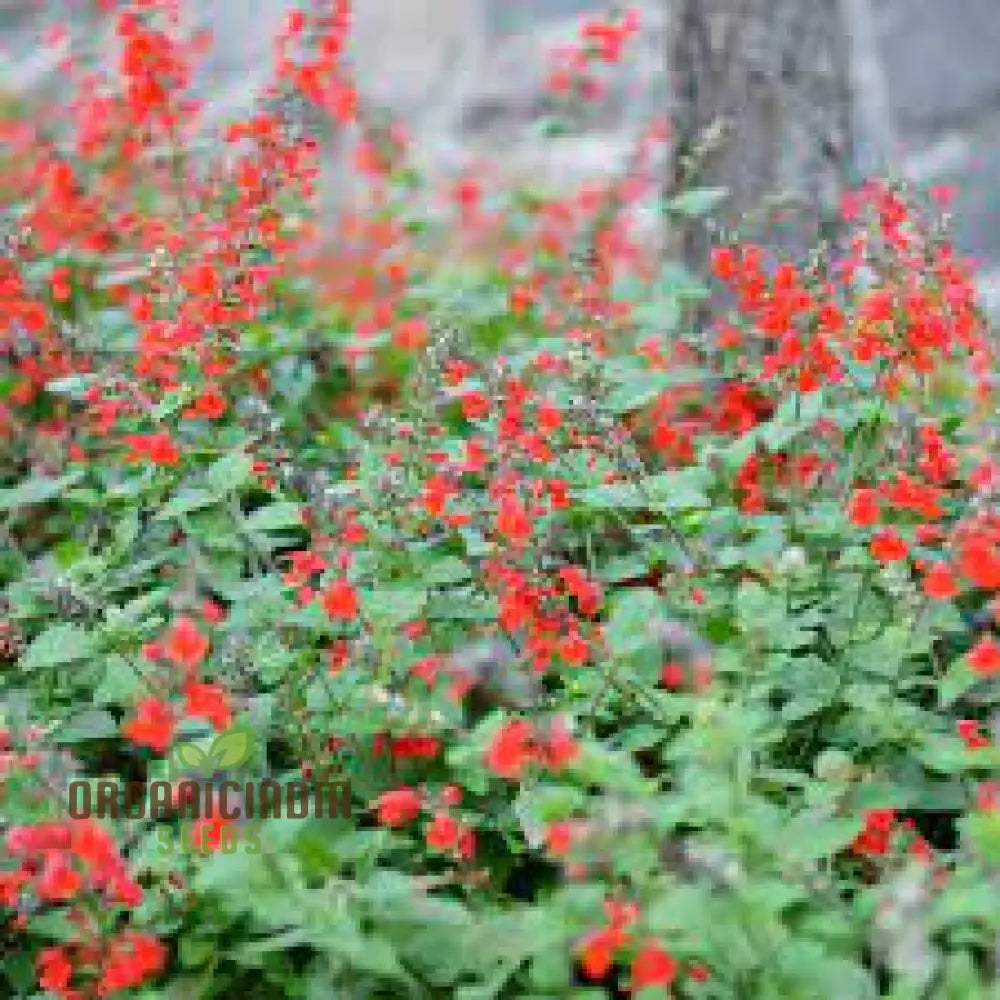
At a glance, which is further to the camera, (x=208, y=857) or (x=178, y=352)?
(x=178, y=352)

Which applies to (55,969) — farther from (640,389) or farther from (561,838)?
(640,389)

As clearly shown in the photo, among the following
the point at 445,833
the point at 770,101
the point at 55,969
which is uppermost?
the point at 770,101

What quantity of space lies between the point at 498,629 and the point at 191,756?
1.96 ft

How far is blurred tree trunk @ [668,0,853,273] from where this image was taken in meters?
4.80

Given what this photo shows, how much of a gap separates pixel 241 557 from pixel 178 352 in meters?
0.39

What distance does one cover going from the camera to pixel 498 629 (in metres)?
3.15

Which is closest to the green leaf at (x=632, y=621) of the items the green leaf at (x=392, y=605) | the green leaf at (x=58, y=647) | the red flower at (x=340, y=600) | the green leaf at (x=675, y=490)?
the green leaf at (x=675, y=490)

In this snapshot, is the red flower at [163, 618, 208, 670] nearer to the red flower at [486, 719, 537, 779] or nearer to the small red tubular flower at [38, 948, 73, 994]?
the red flower at [486, 719, 537, 779]

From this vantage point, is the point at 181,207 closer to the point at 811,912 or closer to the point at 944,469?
the point at 944,469

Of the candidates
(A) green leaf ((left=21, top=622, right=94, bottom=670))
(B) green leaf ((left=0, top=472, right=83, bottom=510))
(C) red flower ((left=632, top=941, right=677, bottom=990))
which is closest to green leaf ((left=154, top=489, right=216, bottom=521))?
(A) green leaf ((left=21, top=622, right=94, bottom=670))

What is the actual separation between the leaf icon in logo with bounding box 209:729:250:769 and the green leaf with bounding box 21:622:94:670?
15.6 inches

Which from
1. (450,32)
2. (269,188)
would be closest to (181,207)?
(269,188)

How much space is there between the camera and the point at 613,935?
2256mm

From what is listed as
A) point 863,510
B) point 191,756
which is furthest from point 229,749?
point 863,510
